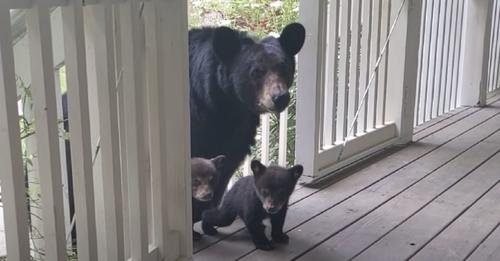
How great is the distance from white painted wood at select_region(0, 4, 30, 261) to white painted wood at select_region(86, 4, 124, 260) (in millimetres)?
351

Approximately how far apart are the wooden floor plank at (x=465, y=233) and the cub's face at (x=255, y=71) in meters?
0.89

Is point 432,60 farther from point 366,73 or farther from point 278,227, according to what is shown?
point 278,227

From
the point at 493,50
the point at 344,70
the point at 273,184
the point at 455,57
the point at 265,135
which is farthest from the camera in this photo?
the point at 493,50

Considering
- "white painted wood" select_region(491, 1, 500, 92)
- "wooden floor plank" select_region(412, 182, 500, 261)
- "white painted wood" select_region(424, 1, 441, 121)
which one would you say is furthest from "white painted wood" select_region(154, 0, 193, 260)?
"white painted wood" select_region(491, 1, 500, 92)

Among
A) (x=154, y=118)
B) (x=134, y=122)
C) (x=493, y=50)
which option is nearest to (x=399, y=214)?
(x=154, y=118)

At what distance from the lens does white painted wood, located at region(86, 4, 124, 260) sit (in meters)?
1.82

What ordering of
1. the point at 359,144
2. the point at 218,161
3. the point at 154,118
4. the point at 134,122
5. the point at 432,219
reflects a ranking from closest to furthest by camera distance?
1. the point at 134,122
2. the point at 154,118
3. the point at 218,161
4. the point at 432,219
5. the point at 359,144

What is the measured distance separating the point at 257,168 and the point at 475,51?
3644mm

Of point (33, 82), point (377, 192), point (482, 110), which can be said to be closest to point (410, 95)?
point (377, 192)

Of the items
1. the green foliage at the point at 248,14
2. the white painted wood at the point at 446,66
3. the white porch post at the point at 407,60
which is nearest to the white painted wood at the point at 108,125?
the white porch post at the point at 407,60

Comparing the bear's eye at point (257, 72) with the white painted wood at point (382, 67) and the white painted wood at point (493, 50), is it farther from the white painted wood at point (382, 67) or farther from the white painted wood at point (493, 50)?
the white painted wood at point (493, 50)

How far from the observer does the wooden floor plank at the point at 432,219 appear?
2.54 meters

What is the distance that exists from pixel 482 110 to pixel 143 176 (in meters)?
4.17

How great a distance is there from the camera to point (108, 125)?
6.23ft
